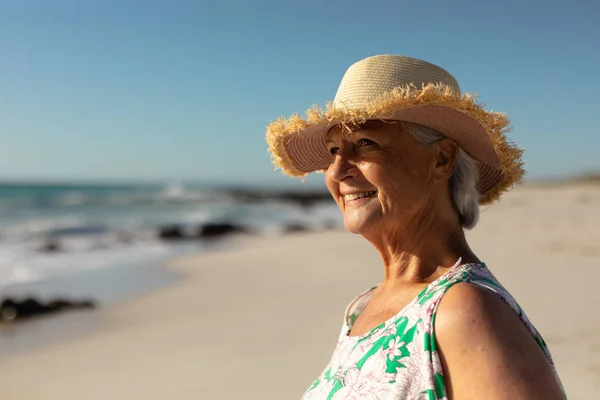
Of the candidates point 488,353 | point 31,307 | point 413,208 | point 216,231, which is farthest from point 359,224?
point 216,231

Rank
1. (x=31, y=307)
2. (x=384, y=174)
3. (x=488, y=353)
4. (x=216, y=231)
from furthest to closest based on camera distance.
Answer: (x=216, y=231)
(x=31, y=307)
(x=384, y=174)
(x=488, y=353)

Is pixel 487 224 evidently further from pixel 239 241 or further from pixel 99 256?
pixel 99 256

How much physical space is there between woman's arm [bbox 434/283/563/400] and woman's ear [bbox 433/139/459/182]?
60cm

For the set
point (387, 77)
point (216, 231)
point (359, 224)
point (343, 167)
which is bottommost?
point (359, 224)

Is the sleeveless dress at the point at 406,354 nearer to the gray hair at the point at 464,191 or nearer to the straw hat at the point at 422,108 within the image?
the gray hair at the point at 464,191

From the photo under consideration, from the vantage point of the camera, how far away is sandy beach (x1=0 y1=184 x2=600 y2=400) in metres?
5.32

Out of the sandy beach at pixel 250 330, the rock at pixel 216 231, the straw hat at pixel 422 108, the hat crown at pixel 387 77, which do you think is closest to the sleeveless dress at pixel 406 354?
the straw hat at pixel 422 108

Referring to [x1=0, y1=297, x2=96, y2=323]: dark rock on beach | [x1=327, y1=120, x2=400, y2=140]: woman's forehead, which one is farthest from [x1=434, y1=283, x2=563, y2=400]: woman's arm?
[x1=0, y1=297, x2=96, y2=323]: dark rock on beach

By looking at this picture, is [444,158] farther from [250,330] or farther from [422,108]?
[250,330]

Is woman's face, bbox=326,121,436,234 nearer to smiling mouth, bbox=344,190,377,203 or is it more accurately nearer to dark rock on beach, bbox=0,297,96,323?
smiling mouth, bbox=344,190,377,203

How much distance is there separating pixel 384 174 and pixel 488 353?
0.78 meters

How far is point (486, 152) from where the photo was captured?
207 cm

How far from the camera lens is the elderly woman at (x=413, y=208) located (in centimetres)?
151

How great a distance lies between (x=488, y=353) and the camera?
1.37 metres
